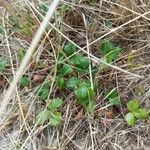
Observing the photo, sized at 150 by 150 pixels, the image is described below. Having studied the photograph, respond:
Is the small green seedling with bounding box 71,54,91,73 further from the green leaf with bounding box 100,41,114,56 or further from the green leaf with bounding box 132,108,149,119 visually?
the green leaf with bounding box 132,108,149,119

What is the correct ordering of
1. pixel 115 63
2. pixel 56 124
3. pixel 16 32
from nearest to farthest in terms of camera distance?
pixel 56 124 < pixel 115 63 < pixel 16 32

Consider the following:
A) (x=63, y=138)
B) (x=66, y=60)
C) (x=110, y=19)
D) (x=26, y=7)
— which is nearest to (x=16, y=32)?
(x=26, y=7)

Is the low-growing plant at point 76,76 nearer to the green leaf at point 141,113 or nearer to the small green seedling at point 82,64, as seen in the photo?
the small green seedling at point 82,64

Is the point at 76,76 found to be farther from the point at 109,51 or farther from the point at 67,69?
the point at 109,51

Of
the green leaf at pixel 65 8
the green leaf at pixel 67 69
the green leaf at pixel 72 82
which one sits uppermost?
the green leaf at pixel 65 8

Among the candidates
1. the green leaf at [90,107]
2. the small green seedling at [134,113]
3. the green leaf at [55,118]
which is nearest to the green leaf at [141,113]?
the small green seedling at [134,113]

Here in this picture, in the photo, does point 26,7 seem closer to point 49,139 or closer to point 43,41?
point 43,41
